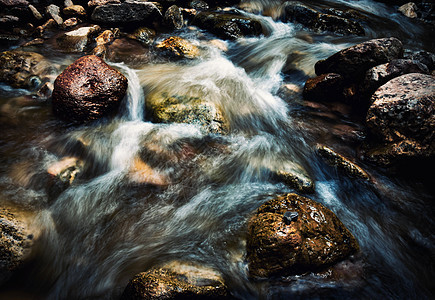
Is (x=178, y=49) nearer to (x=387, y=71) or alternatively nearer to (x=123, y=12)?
(x=123, y=12)

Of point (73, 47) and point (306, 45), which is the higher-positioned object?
point (306, 45)

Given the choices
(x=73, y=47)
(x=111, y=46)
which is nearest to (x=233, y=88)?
(x=111, y=46)

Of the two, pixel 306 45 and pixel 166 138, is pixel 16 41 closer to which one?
pixel 166 138

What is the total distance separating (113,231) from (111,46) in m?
6.28

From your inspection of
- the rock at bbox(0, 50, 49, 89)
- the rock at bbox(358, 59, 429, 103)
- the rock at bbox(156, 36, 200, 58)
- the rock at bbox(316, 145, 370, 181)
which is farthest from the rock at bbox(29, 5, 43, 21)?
the rock at bbox(358, 59, 429, 103)

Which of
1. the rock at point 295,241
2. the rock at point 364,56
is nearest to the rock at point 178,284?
the rock at point 295,241

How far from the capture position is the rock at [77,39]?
734 centimetres

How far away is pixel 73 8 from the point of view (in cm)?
864

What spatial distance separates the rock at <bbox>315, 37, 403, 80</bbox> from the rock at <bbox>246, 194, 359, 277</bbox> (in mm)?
3881

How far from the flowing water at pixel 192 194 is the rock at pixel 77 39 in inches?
91.1

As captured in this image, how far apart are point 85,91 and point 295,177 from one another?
422 centimetres

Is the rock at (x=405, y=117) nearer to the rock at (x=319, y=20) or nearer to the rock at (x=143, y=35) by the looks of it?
the rock at (x=319, y=20)

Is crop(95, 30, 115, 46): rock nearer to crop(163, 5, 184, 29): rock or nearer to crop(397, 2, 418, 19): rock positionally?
crop(163, 5, 184, 29): rock

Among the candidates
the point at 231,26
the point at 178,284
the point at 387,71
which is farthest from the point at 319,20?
the point at 178,284
